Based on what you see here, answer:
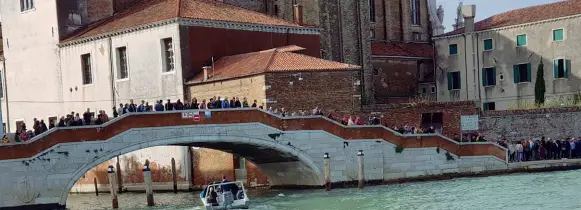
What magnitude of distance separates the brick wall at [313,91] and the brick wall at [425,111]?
215 centimetres

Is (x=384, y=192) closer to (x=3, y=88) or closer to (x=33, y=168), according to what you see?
(x=33, y=168)

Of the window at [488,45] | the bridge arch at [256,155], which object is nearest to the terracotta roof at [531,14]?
the window at [488,45]

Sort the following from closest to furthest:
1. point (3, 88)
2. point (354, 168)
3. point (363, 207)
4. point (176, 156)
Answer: point (363, 207)
point (354, 168)
point (176, 156)
point (3, 88)

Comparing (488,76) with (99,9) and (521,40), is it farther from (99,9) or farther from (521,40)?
(99,9)

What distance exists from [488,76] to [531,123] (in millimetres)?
6573

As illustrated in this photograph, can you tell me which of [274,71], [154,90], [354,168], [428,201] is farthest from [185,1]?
[428,201]

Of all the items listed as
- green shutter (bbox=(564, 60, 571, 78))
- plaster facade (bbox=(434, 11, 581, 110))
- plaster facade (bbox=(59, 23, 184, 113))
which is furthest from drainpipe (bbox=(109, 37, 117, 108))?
green shutter (bbox=(564, 60, 571, 78))

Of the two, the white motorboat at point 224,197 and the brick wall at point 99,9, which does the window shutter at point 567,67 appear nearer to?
the white motorboat at point 224,197

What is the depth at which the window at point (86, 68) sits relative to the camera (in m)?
38.3

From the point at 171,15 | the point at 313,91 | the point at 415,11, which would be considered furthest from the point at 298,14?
the point at 415,11

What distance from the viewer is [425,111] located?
36.1 metres

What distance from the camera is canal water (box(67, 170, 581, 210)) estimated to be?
82.5ft

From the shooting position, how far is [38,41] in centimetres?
3962

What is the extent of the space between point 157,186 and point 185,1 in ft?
21.3
